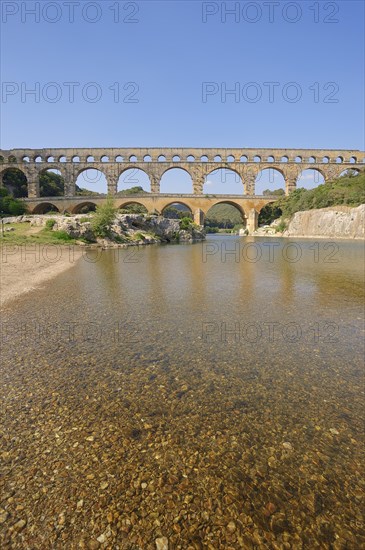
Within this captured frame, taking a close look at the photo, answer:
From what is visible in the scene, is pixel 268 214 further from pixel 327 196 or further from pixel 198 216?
pixel 198 216

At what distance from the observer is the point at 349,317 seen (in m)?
7.28

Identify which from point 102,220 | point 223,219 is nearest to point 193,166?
point 102,220

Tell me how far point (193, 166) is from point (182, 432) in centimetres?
6559

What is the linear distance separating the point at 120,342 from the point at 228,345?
2.05 metres

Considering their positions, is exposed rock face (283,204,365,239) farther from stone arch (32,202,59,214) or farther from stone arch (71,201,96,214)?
stone arch (32,202,59,214)

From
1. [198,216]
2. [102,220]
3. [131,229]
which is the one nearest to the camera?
[102,220]

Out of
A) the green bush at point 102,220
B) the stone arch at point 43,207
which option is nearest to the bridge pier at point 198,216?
the stone arch at point 43,207

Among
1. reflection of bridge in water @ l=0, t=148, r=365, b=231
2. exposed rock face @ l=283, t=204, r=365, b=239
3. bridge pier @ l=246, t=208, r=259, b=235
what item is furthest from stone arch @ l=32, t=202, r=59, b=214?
exposed rock face @ l=283, t=204, r=365, b=239

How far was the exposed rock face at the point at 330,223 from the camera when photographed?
43375 mm

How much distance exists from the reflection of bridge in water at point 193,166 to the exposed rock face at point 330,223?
1054 cm

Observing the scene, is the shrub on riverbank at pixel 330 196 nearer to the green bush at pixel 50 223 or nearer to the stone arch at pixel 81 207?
the stone arch at pixel 81 207

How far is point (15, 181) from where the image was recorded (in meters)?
65.1

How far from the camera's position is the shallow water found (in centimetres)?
223

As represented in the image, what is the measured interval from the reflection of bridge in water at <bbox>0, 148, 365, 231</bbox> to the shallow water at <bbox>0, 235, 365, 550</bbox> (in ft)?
185
